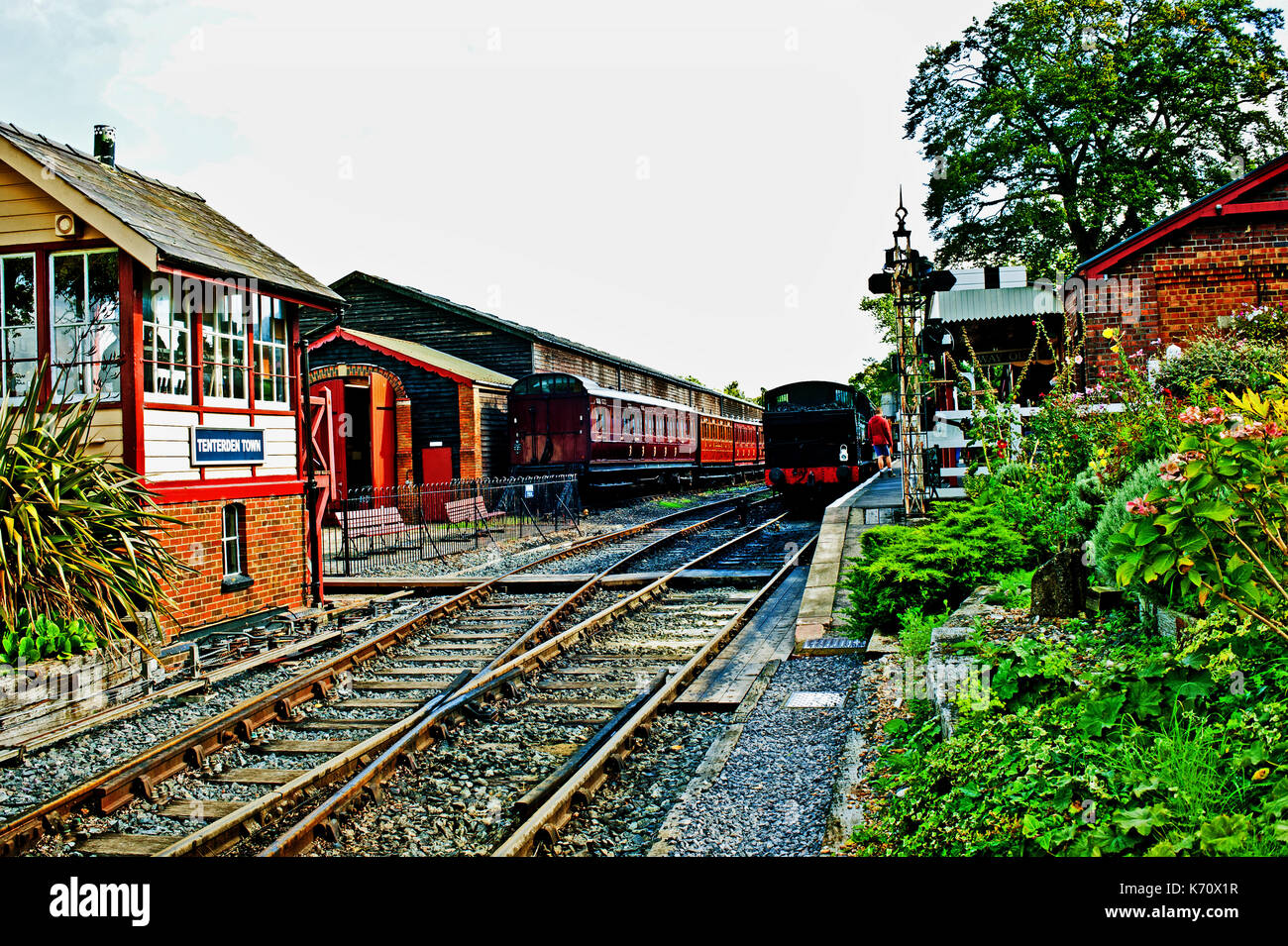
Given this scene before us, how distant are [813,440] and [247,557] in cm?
1416


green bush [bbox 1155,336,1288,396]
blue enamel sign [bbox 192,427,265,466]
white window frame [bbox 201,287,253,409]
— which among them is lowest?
blue enamel sign [bbox 192,427,265,466]

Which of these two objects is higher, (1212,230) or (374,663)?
(1212,230)

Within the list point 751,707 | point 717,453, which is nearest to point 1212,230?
point 751,707

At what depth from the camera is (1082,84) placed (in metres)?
22.9

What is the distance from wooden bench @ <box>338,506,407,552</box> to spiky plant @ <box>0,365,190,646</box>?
604 centimetres

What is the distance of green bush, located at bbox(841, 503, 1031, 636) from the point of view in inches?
278

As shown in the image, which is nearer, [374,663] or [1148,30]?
[374,663]

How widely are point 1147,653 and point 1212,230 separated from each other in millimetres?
10150

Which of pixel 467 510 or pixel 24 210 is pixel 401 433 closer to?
pixel 467 510

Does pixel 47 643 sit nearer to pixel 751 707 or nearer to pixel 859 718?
pixel 751 707

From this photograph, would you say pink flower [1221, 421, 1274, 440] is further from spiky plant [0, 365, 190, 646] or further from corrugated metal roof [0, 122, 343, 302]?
corrugated metal roof [0, 122, 343, 302]

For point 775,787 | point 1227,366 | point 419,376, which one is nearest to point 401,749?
point 775,787

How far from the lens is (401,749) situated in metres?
5.59

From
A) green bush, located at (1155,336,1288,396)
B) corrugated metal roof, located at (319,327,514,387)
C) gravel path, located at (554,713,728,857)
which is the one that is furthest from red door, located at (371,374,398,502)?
green bush, located at (1155,336,1288,396)
